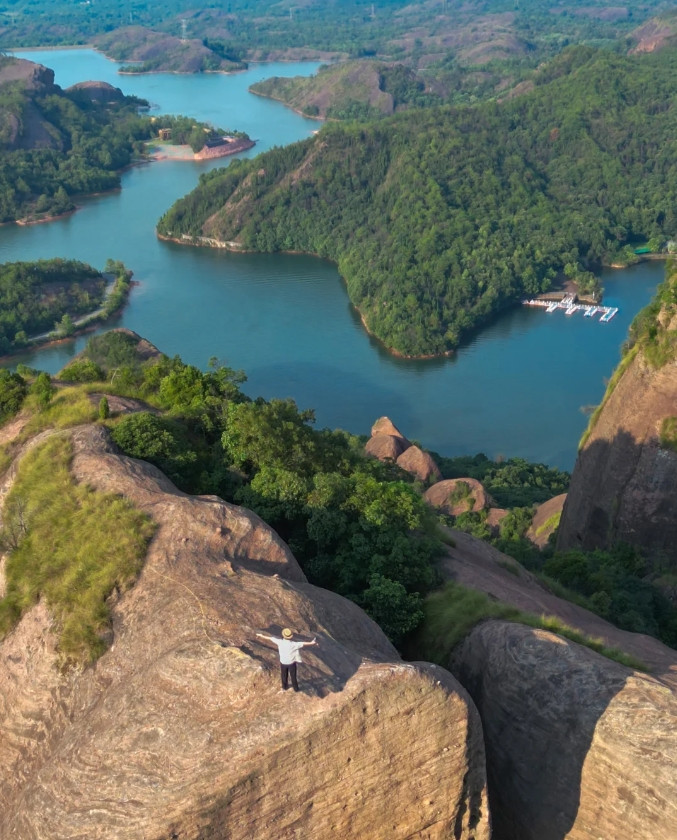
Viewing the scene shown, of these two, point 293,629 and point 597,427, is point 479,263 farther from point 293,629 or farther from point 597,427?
point 293,629

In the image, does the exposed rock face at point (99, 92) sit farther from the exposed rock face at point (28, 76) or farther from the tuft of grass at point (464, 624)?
the tuft of grass at point (464, 624)

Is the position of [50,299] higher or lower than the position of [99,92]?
lower

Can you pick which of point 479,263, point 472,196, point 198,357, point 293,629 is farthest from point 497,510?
point 472,196

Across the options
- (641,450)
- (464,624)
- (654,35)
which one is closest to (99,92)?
(654,35)

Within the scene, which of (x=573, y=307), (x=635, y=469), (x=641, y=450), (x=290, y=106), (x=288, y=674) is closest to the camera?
(x=288, y=674)

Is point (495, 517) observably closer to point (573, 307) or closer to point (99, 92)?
point (573, 307)

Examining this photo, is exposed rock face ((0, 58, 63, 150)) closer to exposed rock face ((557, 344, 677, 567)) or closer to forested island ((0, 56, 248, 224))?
forested island ((0, 56, 248, 224))

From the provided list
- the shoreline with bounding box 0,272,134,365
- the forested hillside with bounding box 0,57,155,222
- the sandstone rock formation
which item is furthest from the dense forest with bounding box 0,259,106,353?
the sandstone rock formation

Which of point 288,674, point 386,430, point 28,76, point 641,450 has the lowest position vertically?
point 386,430
